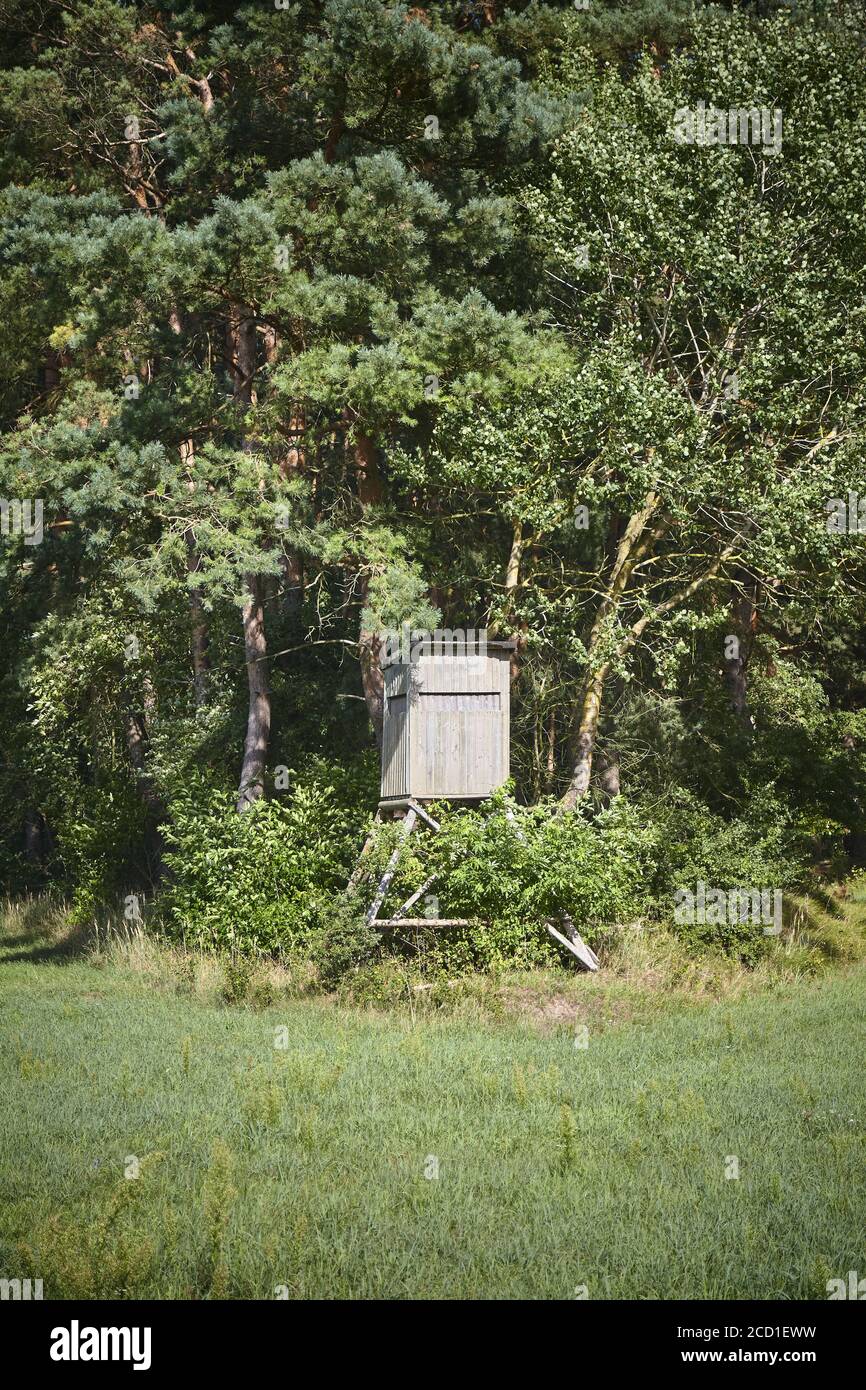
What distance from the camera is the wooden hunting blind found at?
1908 centimetres

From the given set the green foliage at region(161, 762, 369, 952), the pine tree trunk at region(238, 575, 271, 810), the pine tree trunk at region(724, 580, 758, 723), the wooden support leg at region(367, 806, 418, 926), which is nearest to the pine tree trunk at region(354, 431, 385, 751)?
the pine tree trunk at region(238, 575, 271, 810)

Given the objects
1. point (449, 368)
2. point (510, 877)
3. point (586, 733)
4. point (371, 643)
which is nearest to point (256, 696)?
point (371, 643)

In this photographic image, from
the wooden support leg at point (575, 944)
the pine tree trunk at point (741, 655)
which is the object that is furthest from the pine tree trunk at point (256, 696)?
the pine tree trunk at point (741, 655)

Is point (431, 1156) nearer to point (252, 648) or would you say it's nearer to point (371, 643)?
point (371, 643)

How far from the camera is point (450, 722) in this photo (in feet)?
63.1

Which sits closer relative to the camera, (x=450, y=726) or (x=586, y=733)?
(x=450, y=726)

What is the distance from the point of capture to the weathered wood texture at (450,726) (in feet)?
62.5

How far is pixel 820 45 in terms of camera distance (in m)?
20.9

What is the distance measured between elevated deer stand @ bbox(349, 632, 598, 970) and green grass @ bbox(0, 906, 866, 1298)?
4124mm

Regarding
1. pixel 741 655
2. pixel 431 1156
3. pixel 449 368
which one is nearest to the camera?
pixel 431 1156

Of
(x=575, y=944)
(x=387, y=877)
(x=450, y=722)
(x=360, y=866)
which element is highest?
(x=450, y=722)

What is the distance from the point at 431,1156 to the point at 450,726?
10529 millimetres

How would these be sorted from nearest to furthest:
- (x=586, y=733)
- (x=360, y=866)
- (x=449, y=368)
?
(x=360, y=866), (x=449, y=368), (x=586, y=733)
